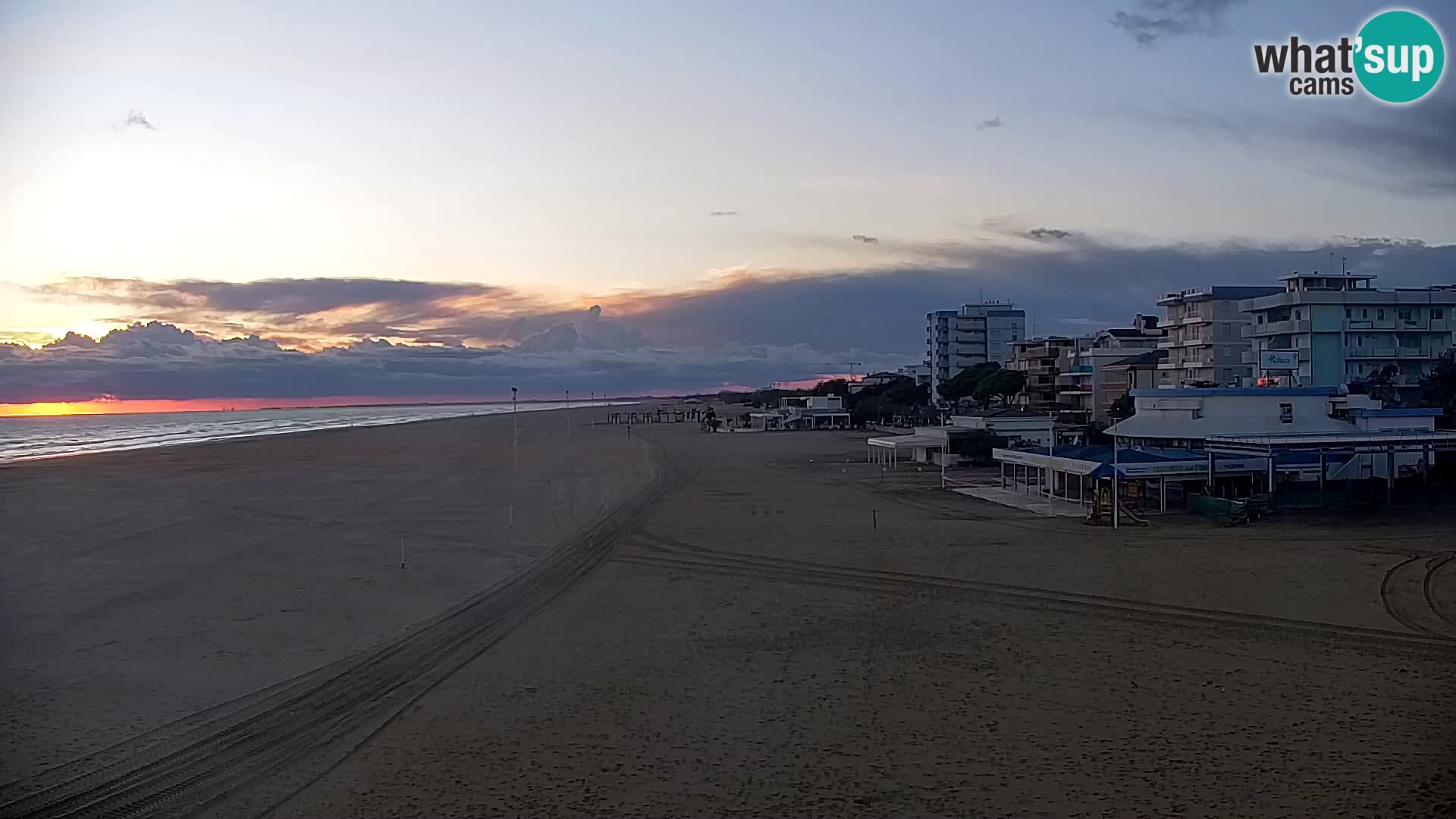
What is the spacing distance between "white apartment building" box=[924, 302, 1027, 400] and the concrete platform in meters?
79.2

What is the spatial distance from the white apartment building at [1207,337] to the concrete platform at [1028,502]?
3305cm

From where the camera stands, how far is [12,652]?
46.1 feet

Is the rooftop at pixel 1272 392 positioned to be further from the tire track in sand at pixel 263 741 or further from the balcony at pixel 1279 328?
the tire track in sand at pixel 263 741

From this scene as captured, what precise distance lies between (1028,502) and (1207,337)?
38.6 meters

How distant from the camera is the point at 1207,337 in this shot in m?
62.3

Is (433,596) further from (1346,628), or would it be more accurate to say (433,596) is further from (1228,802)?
(1346,628)

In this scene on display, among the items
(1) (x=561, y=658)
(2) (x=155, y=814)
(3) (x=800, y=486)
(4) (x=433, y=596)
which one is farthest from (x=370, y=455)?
(2) (x=155, y=814)

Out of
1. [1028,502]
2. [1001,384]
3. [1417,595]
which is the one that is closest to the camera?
[1417,595]

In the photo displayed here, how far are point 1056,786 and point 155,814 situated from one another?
7642 millimetres

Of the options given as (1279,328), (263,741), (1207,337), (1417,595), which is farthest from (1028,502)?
(1207,337)

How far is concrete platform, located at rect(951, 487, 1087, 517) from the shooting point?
27641 mm

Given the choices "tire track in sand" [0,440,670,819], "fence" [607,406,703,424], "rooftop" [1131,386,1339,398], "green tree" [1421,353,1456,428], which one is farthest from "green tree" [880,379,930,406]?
"tire track in sand" [0,440,670,819]

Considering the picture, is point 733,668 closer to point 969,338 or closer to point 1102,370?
point 1102,370

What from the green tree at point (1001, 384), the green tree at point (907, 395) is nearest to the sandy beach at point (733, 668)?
the green tree at point (1001, 384)
